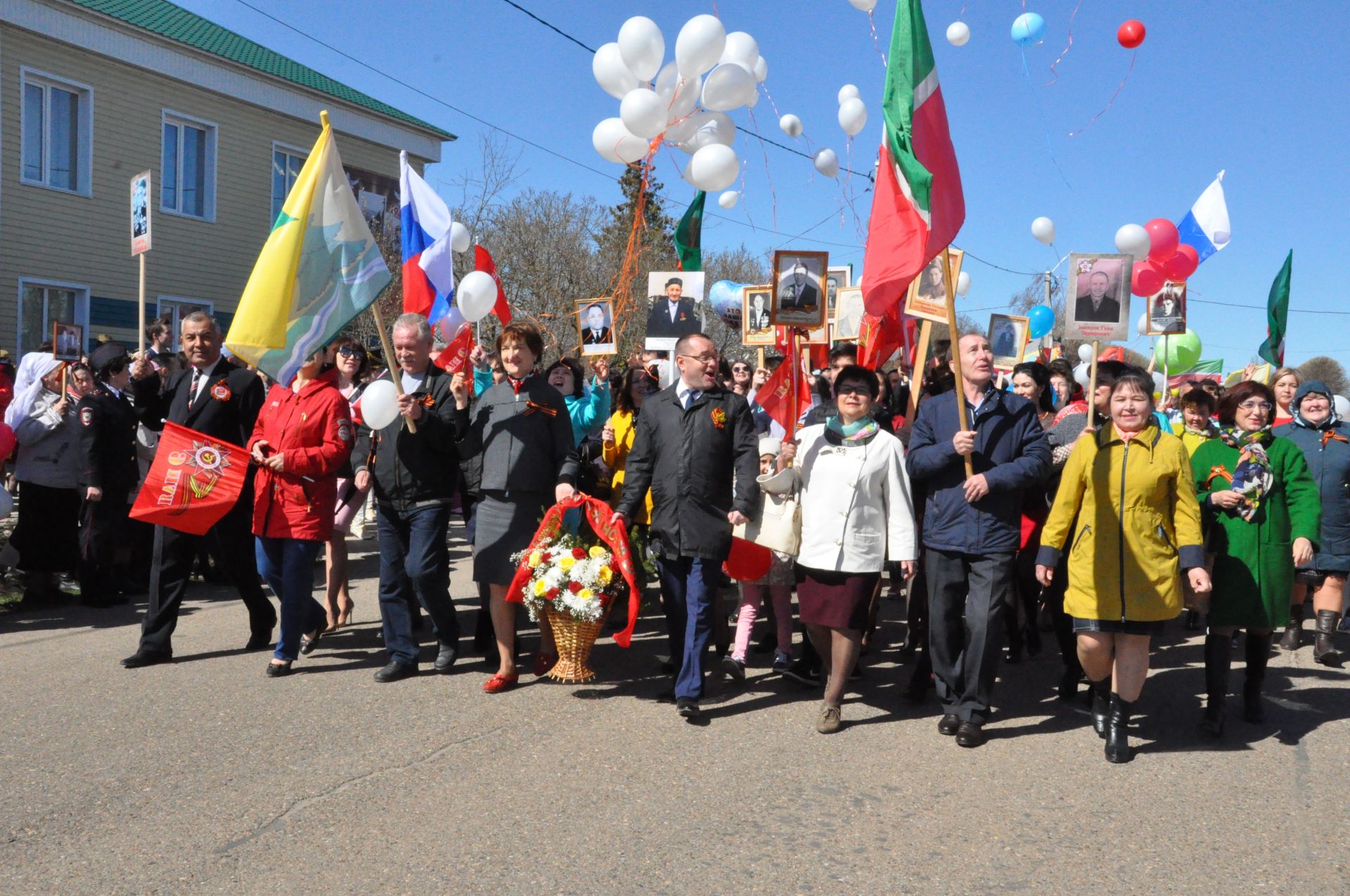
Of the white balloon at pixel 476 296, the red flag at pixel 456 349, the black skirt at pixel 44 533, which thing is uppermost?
the white balloon at pixel 476 296

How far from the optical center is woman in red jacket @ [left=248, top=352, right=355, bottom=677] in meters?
6.60

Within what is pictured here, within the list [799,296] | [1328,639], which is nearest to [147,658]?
[799,296]

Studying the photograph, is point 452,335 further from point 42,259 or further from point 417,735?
point 42,259

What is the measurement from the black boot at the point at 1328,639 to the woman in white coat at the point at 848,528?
374 cm

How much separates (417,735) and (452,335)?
345 cm

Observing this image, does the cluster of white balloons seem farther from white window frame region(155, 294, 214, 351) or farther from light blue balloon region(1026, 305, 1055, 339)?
white window frame region(155, 294, 214, 351)

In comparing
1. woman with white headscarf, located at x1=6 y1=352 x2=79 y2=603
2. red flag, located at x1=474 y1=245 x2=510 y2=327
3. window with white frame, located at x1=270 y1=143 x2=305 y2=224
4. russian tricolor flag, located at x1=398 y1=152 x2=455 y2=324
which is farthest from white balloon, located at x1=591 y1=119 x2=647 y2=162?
window with white frame, located at x1=270 y1=143 x2=305 y2=224

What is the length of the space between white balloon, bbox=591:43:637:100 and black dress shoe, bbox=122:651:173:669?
561 cm

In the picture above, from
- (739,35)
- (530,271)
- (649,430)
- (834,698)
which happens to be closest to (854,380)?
(649,430)

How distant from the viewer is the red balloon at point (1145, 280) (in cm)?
983

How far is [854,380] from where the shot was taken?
5926mm

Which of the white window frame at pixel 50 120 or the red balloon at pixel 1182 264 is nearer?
the red balloon at pixel 1182 264

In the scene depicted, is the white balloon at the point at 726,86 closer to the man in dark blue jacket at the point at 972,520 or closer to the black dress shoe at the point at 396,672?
the man in dark blue jacket at the point at 972,520

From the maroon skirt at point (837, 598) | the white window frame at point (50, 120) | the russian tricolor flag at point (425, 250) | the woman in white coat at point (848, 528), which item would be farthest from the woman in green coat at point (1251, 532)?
the white window frame at point (50, 120)
